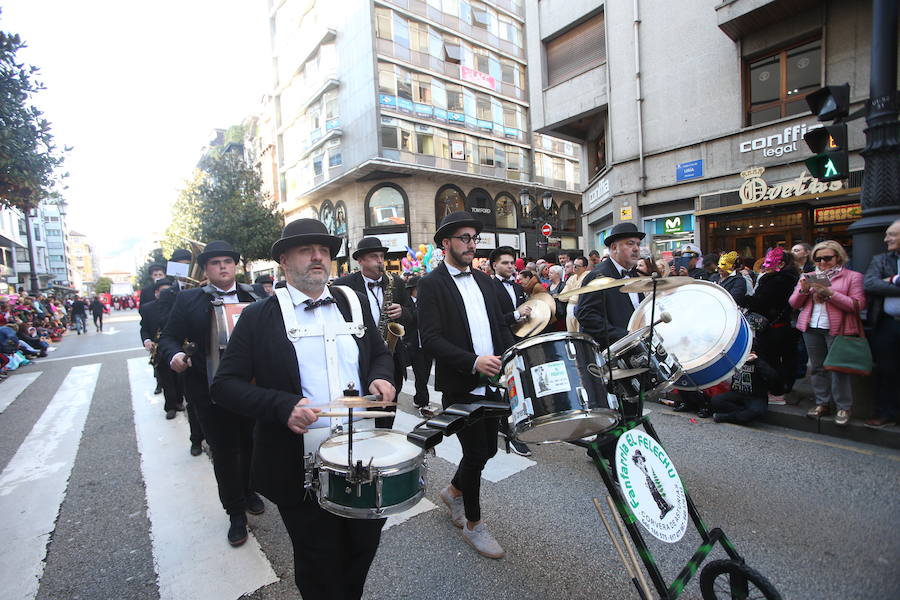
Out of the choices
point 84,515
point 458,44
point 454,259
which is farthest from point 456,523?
point 458,44

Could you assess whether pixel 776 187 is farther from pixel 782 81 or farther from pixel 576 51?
pixel 576 51

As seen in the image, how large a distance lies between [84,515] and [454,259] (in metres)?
3.82

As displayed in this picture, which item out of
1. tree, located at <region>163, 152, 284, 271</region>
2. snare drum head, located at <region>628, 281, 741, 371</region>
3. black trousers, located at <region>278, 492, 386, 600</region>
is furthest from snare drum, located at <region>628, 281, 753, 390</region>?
tree, located at <region>163, 152, 284, 271</region>

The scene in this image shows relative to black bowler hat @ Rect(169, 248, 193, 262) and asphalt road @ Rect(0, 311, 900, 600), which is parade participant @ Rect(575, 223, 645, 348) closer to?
asphalt road @ Rect(0, 311, 900, 600)

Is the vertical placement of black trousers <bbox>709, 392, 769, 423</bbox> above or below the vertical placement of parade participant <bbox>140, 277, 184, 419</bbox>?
below

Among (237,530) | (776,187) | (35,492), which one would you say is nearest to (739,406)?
(237,530)

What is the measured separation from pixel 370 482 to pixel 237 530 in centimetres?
229

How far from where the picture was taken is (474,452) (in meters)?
3.01

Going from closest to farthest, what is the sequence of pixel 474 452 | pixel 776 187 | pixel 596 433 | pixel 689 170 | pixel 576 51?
1. pixel 596 433
2. pixel 474 452
3. pixel 776 187
4. pixel 689 170
5. pixel 576 51

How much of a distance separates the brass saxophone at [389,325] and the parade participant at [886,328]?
477cm

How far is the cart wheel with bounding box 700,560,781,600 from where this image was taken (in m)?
1.99

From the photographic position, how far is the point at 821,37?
10.8 metres

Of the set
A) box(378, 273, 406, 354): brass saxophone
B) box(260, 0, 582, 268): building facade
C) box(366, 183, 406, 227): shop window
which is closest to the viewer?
box(378, 273, 406, 354): brass saxophone

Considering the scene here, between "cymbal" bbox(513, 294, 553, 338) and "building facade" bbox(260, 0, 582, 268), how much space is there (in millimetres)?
23349
